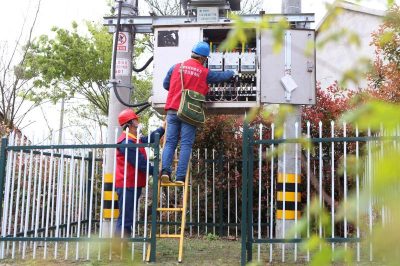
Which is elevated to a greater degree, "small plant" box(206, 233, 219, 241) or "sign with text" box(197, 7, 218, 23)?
"sign with text" box(197, 7, 218, 23)

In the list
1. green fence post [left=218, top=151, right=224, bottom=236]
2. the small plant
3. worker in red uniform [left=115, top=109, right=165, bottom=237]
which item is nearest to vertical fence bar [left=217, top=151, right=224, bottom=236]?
green fence post [left=218, top=151, right=224, bottom=236]

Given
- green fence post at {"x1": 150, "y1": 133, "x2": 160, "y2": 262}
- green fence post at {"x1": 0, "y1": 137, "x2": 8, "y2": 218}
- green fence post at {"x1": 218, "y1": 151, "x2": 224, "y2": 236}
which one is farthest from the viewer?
green fence post at {"x1": 218, "y1": 151, "x2": 224, "y2": 236}

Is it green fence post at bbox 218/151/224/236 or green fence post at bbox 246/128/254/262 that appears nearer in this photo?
green fence post at bbox 246/128/254/262

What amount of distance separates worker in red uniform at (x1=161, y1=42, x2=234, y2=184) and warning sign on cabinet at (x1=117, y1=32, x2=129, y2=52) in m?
0.80

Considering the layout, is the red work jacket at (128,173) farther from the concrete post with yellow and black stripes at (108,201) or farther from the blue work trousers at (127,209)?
the concrete post with yellow and black stripes at (108,201)

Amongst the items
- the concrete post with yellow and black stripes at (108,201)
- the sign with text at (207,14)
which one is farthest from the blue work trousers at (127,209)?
the sign with text at (207,14)

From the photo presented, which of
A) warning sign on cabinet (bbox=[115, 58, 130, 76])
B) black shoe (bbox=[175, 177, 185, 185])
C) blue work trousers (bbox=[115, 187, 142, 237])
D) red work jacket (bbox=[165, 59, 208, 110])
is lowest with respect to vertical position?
blue work trousers (bbox=[115, 187, 142, 237])

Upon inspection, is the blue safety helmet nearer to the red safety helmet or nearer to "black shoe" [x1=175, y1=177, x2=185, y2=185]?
the red safety helmet

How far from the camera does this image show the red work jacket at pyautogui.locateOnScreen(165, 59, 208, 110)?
6055 mm

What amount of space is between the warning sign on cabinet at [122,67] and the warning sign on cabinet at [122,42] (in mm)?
167

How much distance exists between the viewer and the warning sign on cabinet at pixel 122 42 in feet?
21.8

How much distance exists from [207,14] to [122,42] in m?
1.21

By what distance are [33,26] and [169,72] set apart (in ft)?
38.9

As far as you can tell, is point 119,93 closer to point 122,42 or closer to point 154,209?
point 122,42
